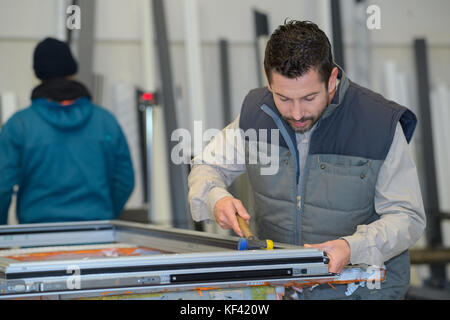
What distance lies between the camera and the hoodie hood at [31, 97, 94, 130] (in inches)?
82.2

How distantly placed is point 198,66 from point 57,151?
1656 millimetres

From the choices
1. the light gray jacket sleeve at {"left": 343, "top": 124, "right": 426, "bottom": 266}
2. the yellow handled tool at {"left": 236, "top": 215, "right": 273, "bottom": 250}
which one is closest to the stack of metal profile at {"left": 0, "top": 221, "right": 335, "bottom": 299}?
the yellow handled tool at {"left": 236, "top": 215, "right": 273, "bottom": 250}

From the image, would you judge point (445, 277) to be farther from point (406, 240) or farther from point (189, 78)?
point (406, 240)

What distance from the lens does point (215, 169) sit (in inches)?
66.5

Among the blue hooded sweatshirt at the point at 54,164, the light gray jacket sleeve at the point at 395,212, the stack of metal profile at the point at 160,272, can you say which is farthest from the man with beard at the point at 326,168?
the blue hooded sweatshirt at the point at 54,164

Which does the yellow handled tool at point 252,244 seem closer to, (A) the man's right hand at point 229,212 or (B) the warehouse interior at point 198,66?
(A) the man's right hand at point 229,212

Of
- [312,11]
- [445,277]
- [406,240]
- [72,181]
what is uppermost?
[312,11]

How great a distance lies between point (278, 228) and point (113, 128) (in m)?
0.91

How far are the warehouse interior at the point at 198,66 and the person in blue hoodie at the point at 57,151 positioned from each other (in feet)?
3.36

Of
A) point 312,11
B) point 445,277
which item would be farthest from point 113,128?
point 445,277

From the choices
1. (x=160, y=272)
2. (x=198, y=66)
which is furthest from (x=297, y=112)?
(x=198, y=66)

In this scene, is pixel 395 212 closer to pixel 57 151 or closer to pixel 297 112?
pixel 297 112

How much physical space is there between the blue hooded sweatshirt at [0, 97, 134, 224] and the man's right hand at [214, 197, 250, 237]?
30.4 inches

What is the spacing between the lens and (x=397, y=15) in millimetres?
3705
